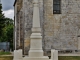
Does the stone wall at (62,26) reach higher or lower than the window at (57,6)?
lower

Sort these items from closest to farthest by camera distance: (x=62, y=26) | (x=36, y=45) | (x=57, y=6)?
1. (x=36, y=45)
2. (x=62, y=26)
3. (x=57, y=6)

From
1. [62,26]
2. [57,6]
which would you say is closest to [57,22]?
[62,26]

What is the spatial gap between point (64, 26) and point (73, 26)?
924mm

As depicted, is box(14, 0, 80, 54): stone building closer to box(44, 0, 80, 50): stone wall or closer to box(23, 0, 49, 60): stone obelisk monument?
box(44, 0, 80, 50): stone wall

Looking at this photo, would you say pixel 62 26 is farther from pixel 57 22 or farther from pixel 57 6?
pixel 57 6

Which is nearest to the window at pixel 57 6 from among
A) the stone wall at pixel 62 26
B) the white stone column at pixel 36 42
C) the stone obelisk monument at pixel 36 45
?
the stone wall at pixel 62 26

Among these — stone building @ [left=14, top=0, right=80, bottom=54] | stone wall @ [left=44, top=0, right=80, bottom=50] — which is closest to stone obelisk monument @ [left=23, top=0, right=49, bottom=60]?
stone building @ [left=14, top=0, right=80, bottom=54]

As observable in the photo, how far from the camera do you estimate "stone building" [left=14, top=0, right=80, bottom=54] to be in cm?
2900

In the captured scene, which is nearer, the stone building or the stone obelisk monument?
the stone obelisk monument

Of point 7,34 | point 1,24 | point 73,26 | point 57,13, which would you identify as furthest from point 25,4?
point 7,34

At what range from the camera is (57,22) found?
1159 inches

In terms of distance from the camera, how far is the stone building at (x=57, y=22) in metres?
29.0

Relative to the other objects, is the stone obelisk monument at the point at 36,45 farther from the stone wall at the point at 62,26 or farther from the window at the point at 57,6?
the window at the point at 57,6

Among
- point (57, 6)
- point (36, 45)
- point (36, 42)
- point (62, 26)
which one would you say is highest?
point (57, 6)
